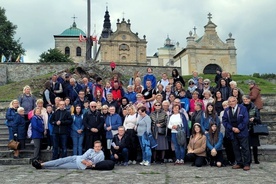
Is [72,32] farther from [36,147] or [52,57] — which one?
[36,147]

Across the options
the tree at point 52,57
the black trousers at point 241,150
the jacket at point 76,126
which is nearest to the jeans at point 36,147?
the jacket at point 76,126

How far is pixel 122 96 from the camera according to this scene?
11.0 m

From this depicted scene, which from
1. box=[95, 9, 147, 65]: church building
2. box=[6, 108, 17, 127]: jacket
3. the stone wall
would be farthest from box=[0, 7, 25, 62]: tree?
box=[6, 108, 17, 127]: jacket

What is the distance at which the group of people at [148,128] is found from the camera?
8.29m

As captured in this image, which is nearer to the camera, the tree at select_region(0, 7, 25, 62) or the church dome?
the tree at select_region(0, 7, 25, 62)

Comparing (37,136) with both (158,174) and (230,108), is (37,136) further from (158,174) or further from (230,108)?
(230,108)

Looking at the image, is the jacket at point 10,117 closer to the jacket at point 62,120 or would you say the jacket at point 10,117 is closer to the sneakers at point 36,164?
the jacket at point 62,120

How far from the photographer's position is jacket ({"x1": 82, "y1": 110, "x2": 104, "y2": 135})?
9.09m

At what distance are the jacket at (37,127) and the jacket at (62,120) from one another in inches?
16.6

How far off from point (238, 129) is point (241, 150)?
57 cm

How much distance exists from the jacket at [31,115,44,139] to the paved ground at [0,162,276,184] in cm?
101

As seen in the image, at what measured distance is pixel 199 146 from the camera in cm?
857

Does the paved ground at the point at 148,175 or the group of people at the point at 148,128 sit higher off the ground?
the group of people at the point at 148,128

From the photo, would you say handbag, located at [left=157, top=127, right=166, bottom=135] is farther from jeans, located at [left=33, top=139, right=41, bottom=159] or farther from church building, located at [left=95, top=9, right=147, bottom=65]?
church building, located at [left=95, top=9, right=147, bottom=65]
